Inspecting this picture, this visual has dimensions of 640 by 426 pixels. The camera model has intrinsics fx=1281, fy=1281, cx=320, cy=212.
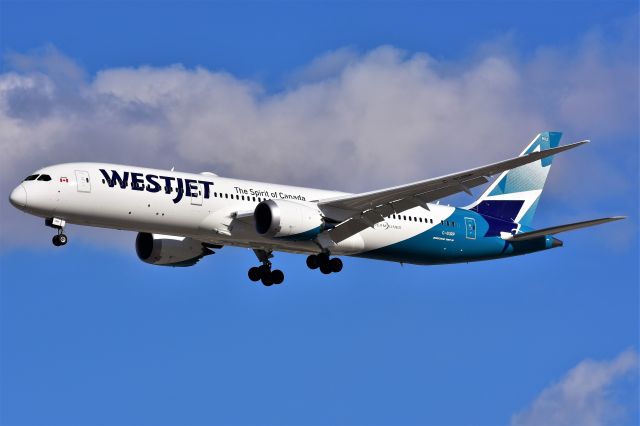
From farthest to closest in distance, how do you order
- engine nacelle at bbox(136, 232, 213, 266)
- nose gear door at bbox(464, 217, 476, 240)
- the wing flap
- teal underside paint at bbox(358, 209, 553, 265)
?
nose gear door at bbox(464, 217, 476, 240) < engine nacelle at bbox(136, 232, 213, 266) < teal underside paint at bbox(358, 209, 553, 265) < the wing flap

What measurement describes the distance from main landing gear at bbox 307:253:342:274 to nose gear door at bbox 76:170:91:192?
11.0 m

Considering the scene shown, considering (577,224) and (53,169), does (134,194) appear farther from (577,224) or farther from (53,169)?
(577,224)

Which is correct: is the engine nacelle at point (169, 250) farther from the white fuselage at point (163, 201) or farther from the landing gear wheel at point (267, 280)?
the white fuselage at point (163, 201)

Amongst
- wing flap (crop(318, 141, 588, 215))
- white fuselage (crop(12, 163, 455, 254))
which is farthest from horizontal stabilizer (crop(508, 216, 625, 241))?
white fuselage (crop(12, 163, 455, 254))

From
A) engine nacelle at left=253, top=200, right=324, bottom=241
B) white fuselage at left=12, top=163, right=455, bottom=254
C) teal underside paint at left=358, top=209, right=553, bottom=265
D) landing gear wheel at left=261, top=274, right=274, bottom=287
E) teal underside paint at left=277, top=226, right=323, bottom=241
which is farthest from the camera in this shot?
landing gear wheel at left=261, top=274, right=274, bottom=287

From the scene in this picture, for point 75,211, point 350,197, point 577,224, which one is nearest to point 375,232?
point 350,197

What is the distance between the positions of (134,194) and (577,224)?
19707mm

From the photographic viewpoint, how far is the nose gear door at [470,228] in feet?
201

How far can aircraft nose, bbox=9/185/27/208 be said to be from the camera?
51250 mm

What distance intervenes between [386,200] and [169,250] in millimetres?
11152

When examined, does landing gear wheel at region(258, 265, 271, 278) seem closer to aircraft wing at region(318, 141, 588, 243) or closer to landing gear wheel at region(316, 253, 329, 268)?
landing gear wheel at region(316, 253, 329, 268)

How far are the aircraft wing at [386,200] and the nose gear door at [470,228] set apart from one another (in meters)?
6.47

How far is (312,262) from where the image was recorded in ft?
188

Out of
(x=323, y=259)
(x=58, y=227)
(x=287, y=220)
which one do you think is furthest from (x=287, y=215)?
(x=58, y=227)
